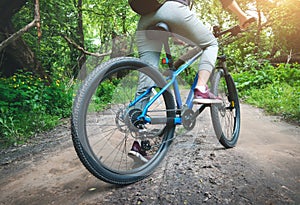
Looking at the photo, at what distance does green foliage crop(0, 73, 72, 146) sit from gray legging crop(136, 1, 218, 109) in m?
2.16

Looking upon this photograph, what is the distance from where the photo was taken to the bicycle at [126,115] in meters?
1.34

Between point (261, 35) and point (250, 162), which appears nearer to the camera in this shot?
point (250, 162)

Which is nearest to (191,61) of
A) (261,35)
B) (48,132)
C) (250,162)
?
(250,162)

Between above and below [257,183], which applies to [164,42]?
above

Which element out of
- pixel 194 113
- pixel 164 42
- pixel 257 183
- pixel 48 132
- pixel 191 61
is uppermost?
pixel 164 42

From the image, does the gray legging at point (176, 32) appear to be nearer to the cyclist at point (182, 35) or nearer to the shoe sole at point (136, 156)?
the cyclist at point (182, 35)

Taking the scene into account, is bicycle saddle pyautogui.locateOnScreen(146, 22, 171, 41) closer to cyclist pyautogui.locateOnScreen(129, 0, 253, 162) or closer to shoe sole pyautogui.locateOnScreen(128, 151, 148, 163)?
cyclist pyautogui.locateOnScreen(129, 0, 253, 162)

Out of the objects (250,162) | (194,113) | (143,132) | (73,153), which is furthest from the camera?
(73,153)

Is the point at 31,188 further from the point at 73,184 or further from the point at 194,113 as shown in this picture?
the point at 194,113

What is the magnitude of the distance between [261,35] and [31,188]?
35.3 ft

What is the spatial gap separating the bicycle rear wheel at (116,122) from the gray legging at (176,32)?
0.44 ft

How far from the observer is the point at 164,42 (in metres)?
1.82

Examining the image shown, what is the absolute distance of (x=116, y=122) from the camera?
159cm

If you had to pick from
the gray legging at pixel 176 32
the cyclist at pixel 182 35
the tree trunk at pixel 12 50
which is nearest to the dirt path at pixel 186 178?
the cyclist at pixel 182 35
